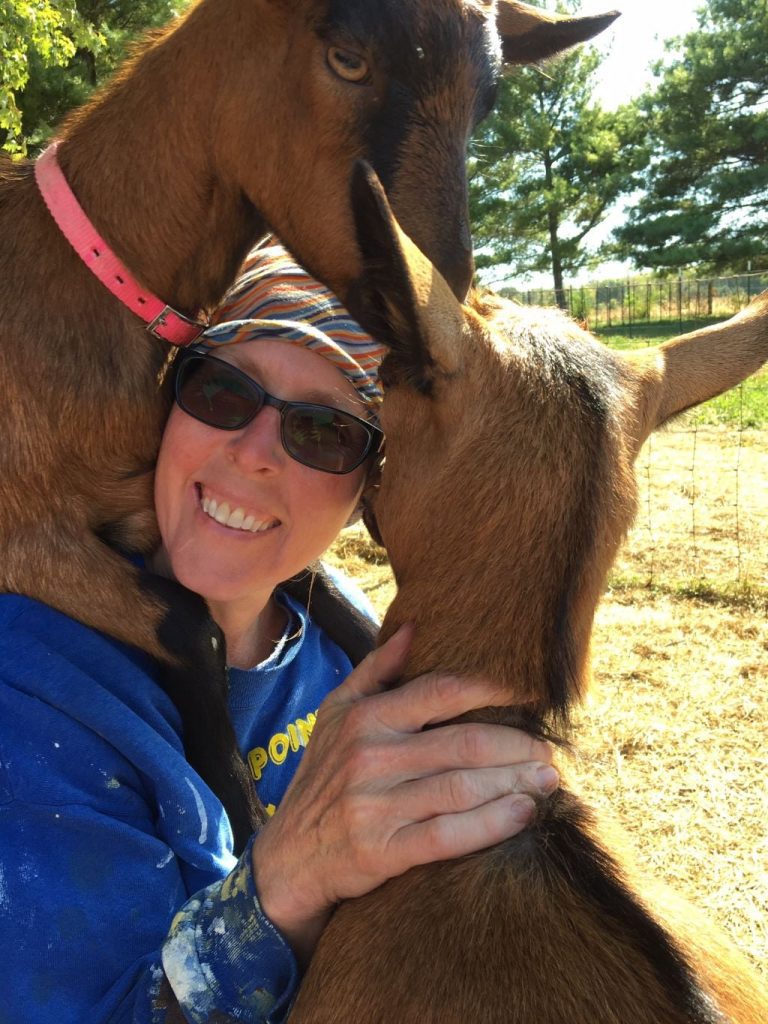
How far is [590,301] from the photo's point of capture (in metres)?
33.7

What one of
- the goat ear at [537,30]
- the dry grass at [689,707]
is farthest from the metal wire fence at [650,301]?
the goat ear at [537,30]

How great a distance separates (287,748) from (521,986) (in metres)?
1.06

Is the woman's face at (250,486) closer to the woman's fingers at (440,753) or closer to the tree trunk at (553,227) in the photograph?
the woman's fingers at (440,753)

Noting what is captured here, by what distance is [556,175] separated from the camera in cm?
3384

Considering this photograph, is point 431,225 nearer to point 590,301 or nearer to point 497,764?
point 497,764

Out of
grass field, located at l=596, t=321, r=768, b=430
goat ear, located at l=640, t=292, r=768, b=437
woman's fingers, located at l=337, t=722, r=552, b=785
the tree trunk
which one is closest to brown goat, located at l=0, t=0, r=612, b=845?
goat ear, located at l=640, t=292, r=768, b=437

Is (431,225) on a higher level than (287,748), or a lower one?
higher

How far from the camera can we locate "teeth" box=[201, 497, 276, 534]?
2.03 meters

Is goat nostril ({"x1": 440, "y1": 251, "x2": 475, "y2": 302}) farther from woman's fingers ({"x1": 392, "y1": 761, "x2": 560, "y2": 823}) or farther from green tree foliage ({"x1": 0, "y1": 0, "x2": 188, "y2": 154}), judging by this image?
green tree foliage ({"x1": 0, "y1": 0, "x2": 188, "y2": 154})

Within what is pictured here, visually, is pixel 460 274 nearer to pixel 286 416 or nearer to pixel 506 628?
pixel 286 416

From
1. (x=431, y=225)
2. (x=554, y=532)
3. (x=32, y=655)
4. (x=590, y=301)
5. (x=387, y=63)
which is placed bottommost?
(x=590, y=301)

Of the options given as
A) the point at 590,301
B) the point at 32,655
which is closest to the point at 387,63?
the point at 32,655

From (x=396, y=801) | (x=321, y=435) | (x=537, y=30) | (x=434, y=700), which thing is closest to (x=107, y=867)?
(x=396, y=801)

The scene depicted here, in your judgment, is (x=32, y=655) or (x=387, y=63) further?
(x=387, y=63)
